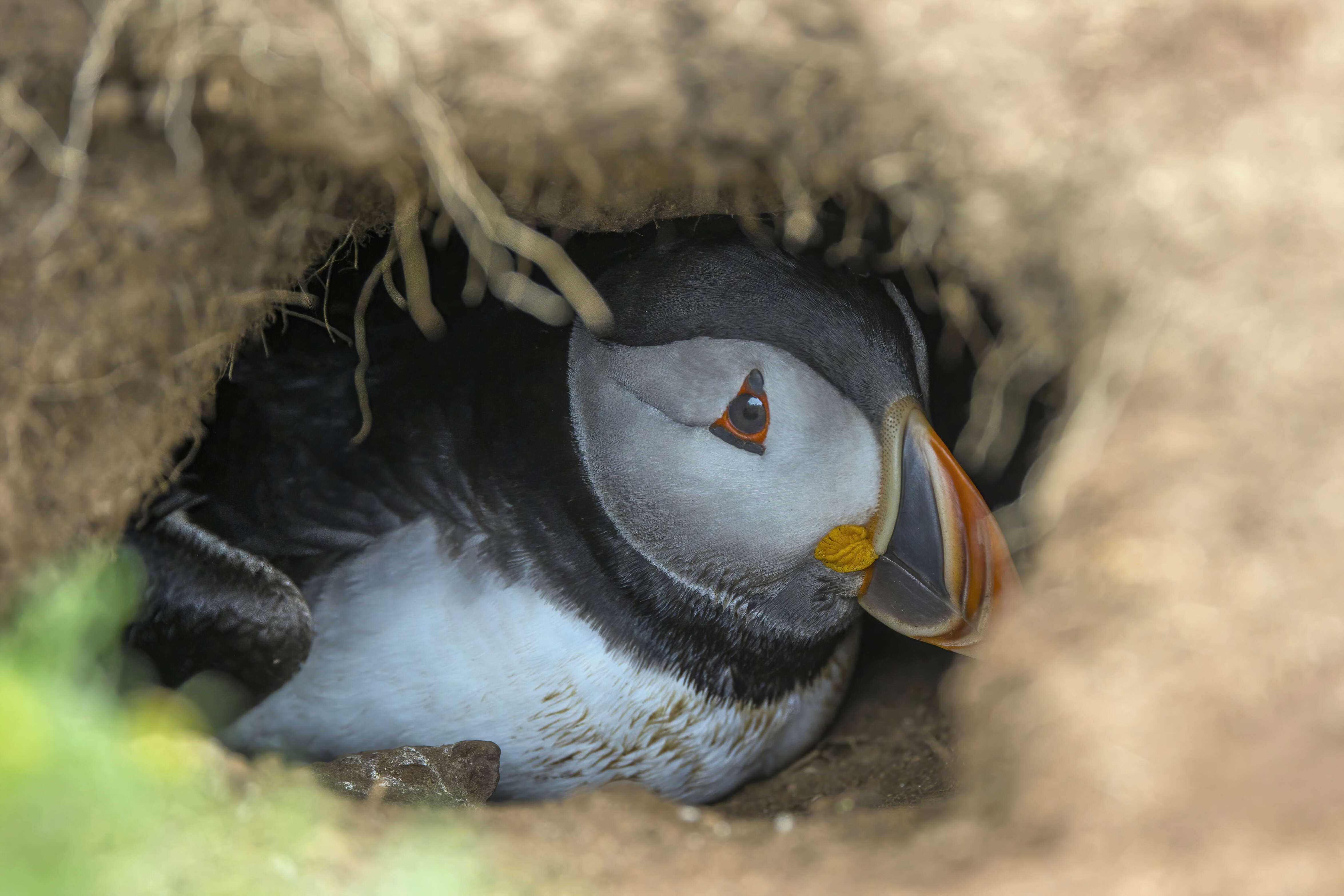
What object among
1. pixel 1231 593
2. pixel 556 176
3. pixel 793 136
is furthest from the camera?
pixel 556 176

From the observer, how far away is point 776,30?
4.79 ft

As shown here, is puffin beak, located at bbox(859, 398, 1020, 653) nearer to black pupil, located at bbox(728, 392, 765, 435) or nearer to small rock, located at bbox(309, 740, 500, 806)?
black pupil, located at bbox(728, 392, 765, 435)

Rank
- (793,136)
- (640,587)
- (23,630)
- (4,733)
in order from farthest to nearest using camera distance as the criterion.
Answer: (640,587)
(793,136)
(23,630)
(4,733)

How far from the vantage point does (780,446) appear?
2.27m

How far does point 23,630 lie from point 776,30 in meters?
1.42

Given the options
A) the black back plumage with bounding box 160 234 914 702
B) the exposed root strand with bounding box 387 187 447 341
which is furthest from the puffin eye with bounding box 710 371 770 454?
the exposed root strand with bounding box 387 187 447 341

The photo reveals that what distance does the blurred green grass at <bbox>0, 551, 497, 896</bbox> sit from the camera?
3.52ft

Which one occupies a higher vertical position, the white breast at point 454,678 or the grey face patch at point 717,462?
the grey face patch at point 717,462

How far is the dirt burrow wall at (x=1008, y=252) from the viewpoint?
127 cm

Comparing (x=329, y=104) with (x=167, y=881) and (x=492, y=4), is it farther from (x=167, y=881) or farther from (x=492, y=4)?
(x=167, y=881)

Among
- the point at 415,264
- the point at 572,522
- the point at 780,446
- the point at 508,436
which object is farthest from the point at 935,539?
the point at 415,264

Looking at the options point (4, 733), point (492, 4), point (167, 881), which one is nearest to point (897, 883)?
point (167, 881)

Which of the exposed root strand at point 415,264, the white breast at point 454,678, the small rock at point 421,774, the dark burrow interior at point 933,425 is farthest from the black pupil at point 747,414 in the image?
the small rock at point 421,774

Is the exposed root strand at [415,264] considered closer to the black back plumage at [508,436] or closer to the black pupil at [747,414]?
the black back plumage at [508,436]
